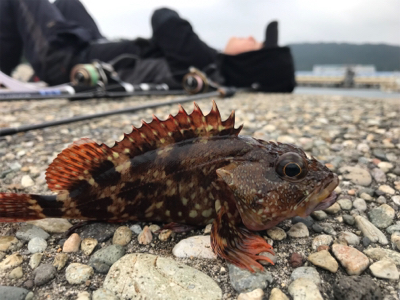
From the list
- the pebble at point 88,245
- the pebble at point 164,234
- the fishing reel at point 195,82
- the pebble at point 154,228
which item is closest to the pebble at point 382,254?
the pebble at point 164,234

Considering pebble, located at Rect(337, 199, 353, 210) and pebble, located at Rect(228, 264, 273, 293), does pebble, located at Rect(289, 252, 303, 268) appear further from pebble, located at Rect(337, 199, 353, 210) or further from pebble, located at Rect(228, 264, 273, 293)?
pebble, located at Rect(337, 199, 353, 210)

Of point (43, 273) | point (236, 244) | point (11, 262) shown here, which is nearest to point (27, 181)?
point (11, 262)

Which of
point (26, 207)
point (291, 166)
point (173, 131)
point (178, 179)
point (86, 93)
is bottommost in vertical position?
point (26, 207)

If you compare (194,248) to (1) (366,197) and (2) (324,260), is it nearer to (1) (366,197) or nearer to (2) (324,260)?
(2) (324,260)

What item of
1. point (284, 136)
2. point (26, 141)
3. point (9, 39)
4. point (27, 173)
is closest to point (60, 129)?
point (26, 141)

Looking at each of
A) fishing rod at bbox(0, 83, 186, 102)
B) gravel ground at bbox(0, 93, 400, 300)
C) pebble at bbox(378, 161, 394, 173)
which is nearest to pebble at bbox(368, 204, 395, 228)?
gravel ground at bbox(0, 93, 400, 300)
